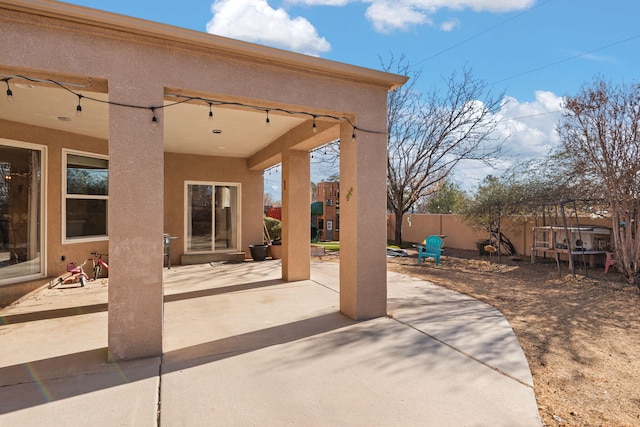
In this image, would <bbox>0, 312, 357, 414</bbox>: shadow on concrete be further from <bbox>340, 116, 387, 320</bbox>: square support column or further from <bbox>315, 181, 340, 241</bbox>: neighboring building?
<bbox>315, 181, 340, 241</bbox>: neighboring building

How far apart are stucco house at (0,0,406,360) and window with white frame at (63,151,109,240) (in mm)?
26

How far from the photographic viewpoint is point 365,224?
468 centimetres

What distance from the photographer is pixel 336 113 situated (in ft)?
15.1

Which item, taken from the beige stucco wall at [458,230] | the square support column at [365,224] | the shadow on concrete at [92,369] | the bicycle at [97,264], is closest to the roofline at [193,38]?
the square support column at [365,224]

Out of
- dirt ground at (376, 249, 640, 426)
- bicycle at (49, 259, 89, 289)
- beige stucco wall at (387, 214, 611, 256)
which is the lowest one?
dirt ground at (376, 249, 640, 426)

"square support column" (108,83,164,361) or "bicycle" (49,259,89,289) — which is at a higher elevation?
"square support column" (108,83,164,361)

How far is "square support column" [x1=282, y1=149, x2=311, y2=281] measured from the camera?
23.4 feet

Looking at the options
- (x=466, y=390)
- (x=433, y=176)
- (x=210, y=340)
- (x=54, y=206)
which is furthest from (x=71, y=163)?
(x=433, y=176)

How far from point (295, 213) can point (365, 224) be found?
2853 millimetres

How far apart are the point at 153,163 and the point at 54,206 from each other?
448 cm

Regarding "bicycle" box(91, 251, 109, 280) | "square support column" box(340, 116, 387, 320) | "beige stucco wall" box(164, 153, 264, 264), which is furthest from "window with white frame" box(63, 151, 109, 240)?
"square support column" box(340, 116, 387, 320)

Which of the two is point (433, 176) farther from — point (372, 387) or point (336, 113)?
point (372, 387)

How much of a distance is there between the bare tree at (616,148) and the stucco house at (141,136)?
18.4 ft

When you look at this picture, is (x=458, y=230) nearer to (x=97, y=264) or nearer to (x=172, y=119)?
(x=172, y=119)
